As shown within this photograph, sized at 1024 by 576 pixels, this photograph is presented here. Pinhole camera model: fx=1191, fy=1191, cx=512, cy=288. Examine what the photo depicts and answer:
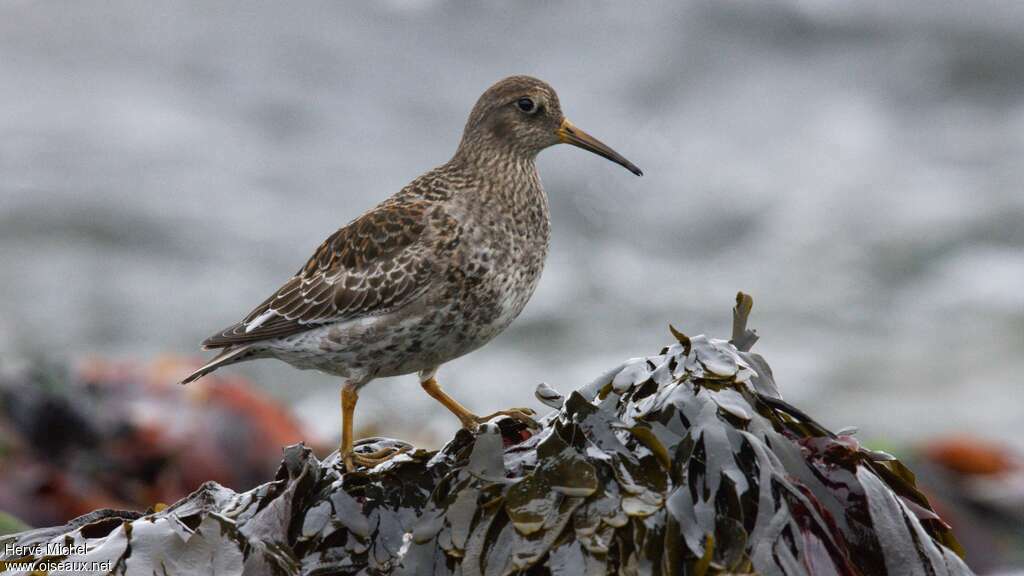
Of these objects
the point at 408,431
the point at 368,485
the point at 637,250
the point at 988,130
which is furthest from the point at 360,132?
the point at 368,485

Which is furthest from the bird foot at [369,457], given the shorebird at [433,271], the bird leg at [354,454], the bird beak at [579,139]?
the bird beak at [579,139]

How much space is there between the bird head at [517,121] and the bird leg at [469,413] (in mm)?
973

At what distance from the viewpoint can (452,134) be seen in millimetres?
13039

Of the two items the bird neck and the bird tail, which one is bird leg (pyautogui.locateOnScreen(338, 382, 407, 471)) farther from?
the bird neck

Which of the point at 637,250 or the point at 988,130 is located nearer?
the point at 637,250

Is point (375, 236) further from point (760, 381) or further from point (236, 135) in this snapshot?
point (236, 135)

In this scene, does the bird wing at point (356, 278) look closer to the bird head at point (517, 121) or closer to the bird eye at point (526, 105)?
the bird head at point (517, 121)

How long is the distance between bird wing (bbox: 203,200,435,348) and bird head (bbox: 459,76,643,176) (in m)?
0.45

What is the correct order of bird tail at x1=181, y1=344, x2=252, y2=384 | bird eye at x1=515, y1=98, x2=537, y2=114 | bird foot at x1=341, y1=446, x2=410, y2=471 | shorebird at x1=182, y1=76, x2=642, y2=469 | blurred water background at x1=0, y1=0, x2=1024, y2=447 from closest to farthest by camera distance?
bird foot at x1=341, y1=446, x2=410, y2=471
shorebird at x1=182, y1=76, x2=642, y2=469
bird tail at x1=181, y1=344, x2=252, y2=384
bird eye at x1=515, y1=98, x2=537, y2=114
blurred water background at x1=0, y1=0, x2=1024, y2=447

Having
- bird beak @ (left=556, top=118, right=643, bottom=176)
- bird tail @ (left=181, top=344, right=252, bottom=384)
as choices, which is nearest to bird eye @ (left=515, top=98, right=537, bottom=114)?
bird beak @ (left=556, top=118, right=643, bottom=176)

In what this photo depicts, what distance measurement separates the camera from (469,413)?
4.10 meters

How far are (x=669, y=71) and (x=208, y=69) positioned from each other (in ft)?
17.7

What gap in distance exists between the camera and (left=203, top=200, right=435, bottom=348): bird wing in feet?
A: 14.0

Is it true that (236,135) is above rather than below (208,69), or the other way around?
below
